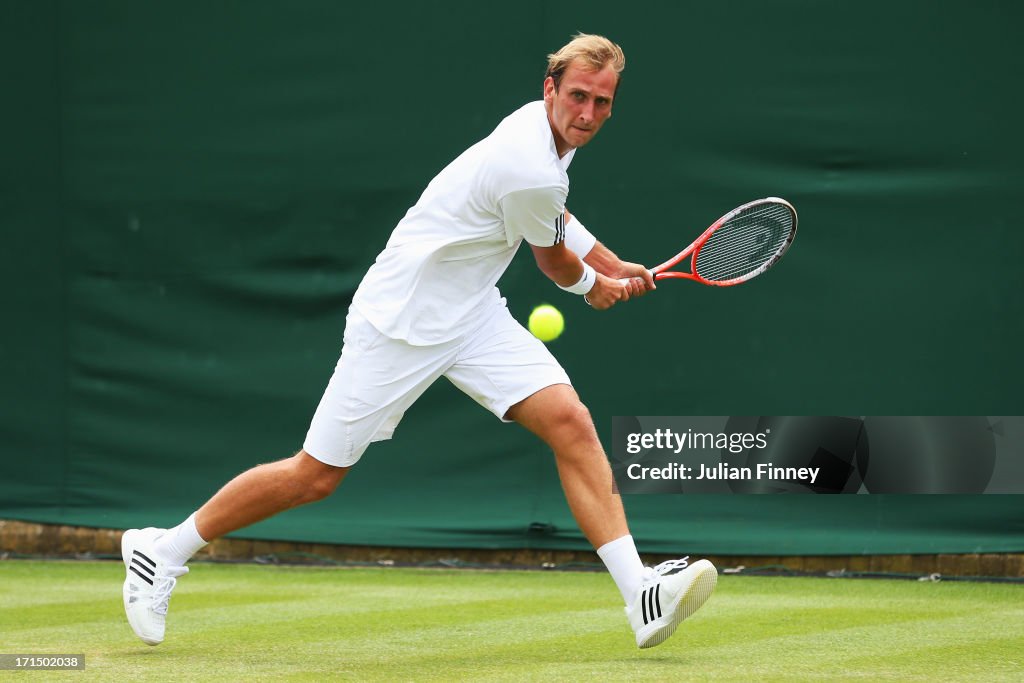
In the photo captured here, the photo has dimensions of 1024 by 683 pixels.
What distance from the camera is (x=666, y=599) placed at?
3846 millimetres

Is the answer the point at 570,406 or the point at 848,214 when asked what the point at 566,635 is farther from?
the point at 848,214

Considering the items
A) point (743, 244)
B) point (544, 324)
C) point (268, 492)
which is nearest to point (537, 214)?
point (268, 492)

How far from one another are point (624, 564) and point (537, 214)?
0.95 meters

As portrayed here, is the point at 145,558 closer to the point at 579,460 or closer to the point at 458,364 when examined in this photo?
the point at 458,364

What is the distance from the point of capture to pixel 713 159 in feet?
20.8

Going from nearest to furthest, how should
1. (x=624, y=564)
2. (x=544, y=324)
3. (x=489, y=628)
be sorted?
(x=624, y=564), (x=489, y=628), (x=544, y=324)

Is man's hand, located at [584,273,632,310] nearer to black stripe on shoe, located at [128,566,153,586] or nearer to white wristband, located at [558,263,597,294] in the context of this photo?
white wristband, located at [558,263,597,294]

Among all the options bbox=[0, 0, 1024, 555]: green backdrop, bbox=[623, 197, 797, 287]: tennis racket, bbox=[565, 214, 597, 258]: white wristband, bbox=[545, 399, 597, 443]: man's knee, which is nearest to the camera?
bbox=[545, 399, 597, 443]: man's knee

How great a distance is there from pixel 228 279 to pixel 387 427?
290 cm

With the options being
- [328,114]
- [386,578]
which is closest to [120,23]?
[328,114]

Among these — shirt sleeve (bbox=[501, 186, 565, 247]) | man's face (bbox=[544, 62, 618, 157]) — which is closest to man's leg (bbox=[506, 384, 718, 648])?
shirt sleeve (bbox=[501, 186, 565, 247])

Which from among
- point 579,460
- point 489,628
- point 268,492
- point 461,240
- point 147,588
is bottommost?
point 489,628

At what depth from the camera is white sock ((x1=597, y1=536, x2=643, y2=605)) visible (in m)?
3.96

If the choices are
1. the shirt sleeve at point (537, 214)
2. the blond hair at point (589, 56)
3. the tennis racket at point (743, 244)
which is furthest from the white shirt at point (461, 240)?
the tennis racket at point (743, 244)
